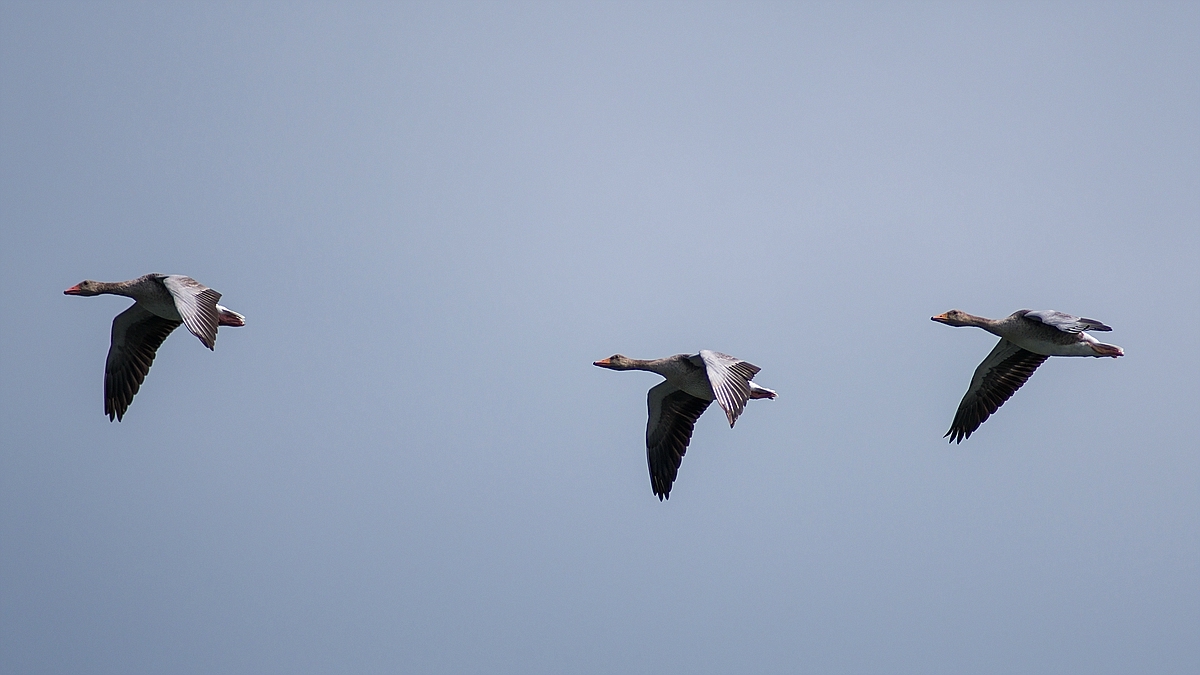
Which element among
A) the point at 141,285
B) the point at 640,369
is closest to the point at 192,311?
the point at 141,285

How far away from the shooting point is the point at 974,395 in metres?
27.6

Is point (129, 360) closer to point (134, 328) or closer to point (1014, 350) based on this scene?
point (134, 328)

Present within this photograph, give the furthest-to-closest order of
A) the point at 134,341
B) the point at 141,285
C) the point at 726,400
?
the point at 134,341 → the point at 141,285 → the point at 726,400

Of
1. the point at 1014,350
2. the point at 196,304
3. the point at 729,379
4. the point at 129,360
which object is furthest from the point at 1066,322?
the point at 129,360

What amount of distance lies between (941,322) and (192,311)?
583 inches

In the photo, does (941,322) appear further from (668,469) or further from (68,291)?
(68,291)

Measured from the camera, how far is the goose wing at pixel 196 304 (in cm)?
2211

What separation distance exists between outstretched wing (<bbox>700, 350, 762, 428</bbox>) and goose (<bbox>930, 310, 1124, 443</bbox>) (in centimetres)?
586

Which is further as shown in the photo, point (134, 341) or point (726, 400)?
point (134, 341)

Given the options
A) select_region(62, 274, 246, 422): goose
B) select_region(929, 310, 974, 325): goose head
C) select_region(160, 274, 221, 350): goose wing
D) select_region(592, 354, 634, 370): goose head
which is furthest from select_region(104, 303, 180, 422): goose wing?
select_region(929, 310, 974, 325): goose head

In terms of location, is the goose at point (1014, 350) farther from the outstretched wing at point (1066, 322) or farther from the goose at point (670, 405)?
the goose at point (670, 405)

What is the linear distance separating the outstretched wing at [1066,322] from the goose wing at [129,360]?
16761 mm

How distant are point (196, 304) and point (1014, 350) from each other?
1602cm

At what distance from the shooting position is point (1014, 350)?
A: 2667 centimetres
